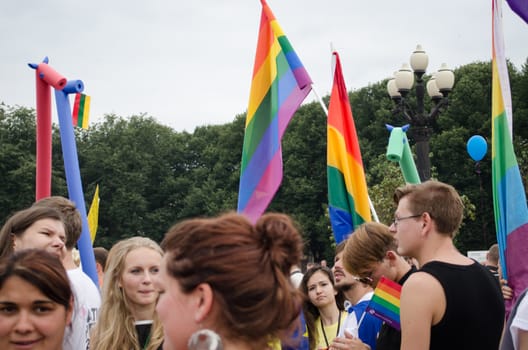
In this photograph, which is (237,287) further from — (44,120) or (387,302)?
(44,120)

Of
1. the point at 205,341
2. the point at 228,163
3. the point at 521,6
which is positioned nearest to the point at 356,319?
the point at 521,6

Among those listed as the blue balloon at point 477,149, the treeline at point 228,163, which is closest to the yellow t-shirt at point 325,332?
the blue balloon at point 477,149

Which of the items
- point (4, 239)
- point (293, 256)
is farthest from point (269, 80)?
point (293, 256)

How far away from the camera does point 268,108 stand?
610cm

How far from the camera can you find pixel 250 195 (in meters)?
5.45

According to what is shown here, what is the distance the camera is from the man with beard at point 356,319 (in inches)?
147

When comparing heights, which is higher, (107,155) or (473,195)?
(107,155)

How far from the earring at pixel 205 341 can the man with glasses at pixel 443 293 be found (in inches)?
61.1

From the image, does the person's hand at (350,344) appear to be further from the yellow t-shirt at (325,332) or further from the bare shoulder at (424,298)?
the yellow t-shirt at (325,332)

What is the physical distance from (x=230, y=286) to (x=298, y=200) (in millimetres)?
34374

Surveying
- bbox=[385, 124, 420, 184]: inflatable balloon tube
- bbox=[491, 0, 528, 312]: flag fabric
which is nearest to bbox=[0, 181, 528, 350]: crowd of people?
bbox=[491, 0, 528, 312]: flag fabric

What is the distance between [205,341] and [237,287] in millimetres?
172

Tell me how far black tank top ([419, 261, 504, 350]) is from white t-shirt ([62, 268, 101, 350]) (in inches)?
62.6

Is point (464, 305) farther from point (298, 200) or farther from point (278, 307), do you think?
point (298, 200)
